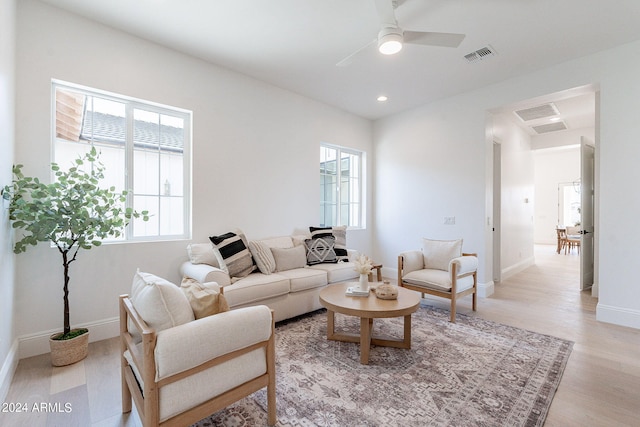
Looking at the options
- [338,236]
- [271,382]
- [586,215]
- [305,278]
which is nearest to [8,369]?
[271,382]

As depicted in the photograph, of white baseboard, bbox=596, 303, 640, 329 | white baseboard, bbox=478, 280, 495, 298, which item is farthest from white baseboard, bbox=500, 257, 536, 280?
white baseboard, bbox=596, 303, 640, 329

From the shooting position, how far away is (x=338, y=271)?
3572 mm

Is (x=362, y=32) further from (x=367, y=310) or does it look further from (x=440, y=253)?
(x=440, y=253)

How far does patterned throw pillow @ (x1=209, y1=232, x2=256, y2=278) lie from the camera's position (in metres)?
3.00

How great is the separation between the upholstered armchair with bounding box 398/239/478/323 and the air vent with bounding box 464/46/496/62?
7.37 feet

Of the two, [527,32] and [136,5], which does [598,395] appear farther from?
[136,5]

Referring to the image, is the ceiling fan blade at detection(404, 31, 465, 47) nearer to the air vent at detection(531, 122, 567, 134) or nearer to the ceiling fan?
the ceiling fan

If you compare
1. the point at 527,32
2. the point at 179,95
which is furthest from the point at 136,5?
the point at 527,32

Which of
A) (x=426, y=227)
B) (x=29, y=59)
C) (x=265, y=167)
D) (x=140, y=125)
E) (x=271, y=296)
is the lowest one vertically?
(x=271, y=296)

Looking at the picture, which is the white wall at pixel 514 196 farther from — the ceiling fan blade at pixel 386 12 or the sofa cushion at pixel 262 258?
the sofa cushion at pixel 262 258

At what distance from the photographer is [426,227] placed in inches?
191

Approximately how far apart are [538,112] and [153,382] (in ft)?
20.8

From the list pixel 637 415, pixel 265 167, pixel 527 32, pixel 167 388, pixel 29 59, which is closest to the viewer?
pixel 167 388

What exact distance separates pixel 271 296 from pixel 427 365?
61.9 inches
